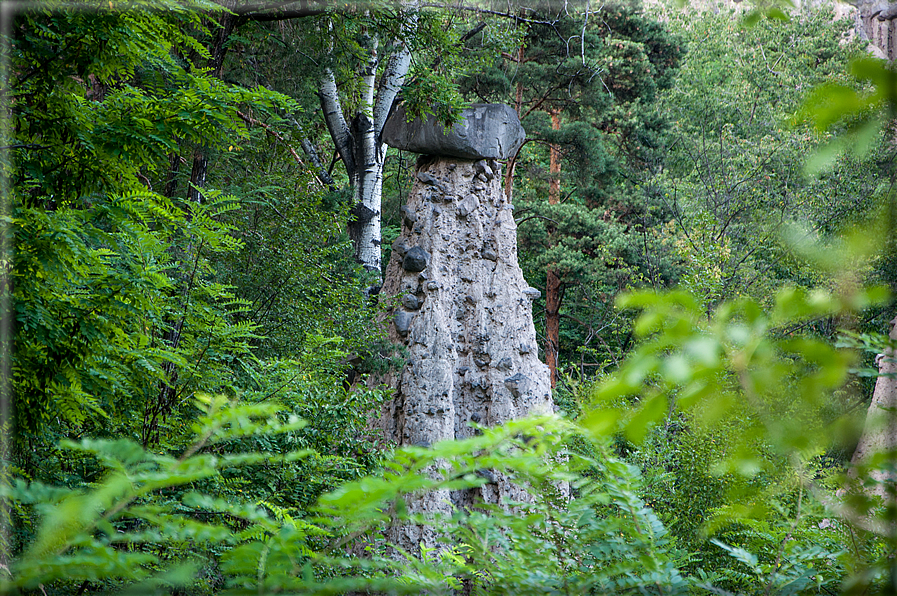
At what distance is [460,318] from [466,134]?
2018 millimetres

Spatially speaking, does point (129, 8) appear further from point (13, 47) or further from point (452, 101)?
point (452, 101)

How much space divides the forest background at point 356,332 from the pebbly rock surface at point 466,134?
52cm

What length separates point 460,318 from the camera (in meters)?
6.44

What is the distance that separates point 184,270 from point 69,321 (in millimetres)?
1285

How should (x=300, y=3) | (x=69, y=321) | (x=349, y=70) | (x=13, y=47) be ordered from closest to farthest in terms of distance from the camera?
(x=13, y=47) → (x=69, y=321) → (x=300, y=3) → (x=349, y=70)

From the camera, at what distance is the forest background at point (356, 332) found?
0.85 metres

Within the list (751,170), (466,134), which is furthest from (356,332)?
(751,170)

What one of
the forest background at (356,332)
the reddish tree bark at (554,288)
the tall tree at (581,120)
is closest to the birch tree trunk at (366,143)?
the forest background at (356,332)

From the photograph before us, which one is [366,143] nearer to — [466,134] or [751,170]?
[466,134]

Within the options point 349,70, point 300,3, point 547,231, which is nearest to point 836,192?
point 547,231

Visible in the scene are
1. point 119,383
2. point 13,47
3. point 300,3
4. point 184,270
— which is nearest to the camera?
point 13,47

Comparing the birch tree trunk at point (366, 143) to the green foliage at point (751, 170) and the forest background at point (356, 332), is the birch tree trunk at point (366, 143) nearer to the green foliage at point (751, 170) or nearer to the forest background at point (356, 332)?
the forest background at point (356, 332)

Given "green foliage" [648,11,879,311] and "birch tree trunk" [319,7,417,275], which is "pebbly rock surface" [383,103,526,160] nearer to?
"birch tree trunk" [319,7,417,275]

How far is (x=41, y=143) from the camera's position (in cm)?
244
